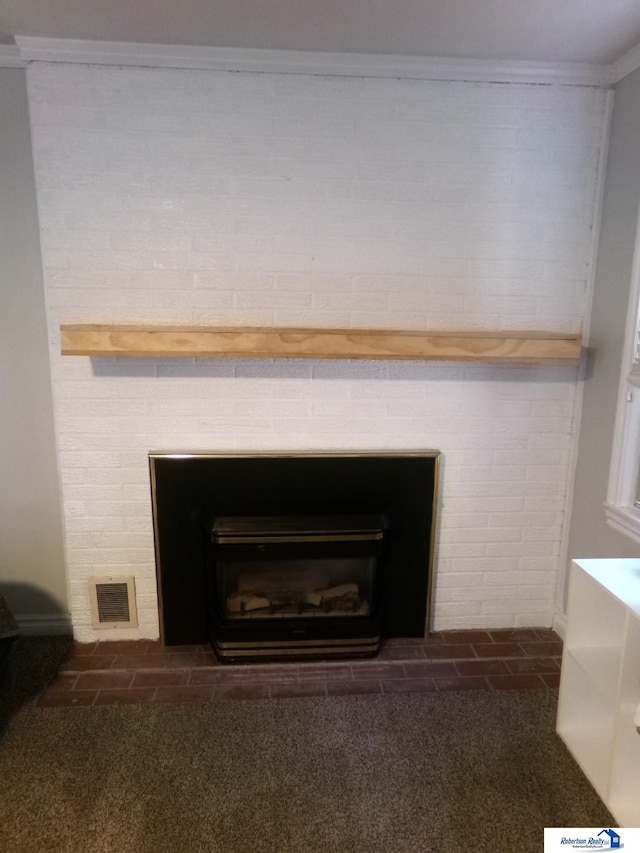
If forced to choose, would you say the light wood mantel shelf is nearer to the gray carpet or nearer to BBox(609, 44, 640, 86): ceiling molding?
BBox(609, 44, 640, 86): ceiling molding

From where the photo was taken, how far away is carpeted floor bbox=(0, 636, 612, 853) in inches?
66.1

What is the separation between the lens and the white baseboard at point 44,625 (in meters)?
2.69

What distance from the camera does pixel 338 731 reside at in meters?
2.10

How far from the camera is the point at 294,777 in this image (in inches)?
74.2

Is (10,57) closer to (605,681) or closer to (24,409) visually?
(24,409)

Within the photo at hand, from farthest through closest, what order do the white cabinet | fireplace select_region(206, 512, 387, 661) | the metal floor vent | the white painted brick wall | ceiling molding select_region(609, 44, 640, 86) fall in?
the metal floor vent
fireplace select_region(206, 512, 387, 661)
the white painted brick wall
ceiling molding select_region(609, 44, 640, 86)
the white cabinet

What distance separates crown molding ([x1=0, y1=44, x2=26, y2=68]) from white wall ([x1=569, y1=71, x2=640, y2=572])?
2.32 meters

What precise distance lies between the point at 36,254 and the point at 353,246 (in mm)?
1303

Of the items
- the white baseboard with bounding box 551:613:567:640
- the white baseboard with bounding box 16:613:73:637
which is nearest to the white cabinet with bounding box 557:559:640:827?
the white baseboard with bounding box 551:613:567:640

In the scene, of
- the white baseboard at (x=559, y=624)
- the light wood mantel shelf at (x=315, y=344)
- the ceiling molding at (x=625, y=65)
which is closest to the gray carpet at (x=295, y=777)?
the white baseboard at (x=559, y=624)

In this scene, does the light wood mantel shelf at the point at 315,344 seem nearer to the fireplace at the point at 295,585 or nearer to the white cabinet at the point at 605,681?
the fireplace at the point at 295,585

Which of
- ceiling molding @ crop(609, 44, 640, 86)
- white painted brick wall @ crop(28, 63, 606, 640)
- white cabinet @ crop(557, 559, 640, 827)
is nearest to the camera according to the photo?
white cabinet @ crop(557, 559, 640, 827)

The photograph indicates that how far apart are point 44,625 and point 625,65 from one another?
3.37m

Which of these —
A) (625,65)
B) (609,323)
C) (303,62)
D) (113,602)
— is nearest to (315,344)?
(303,62)
